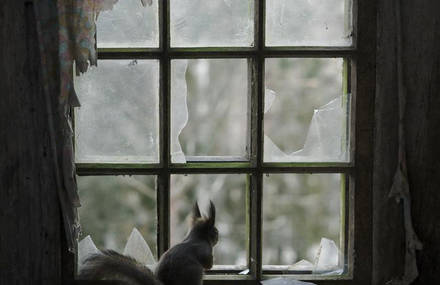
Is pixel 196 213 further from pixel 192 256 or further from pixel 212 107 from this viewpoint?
pixel 212 107

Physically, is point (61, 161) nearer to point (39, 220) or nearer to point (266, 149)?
point (39, 220)

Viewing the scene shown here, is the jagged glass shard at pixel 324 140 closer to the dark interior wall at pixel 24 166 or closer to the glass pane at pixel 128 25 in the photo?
the glass pane at pixel 128 25

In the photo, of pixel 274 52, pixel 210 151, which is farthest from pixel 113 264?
pixel 210 151

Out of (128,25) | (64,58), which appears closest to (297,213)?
(128,25)

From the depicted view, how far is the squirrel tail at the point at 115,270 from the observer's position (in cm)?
133

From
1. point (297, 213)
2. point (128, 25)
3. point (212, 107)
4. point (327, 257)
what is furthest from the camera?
point (297, 213)

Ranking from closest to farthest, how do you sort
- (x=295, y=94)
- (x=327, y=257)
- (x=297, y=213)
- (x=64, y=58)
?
(x=64, y=58)
(x=327, y=257)
(x=295, y=94)
(x=297, y=213)

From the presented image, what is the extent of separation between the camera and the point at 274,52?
1333 millimetres

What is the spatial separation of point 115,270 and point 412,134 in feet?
2.35

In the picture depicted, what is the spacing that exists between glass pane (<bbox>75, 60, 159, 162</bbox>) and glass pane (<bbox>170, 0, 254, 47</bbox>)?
10 cm

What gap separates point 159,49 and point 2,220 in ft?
1.66

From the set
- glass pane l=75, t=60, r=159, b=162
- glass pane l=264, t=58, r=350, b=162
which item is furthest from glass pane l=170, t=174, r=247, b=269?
glass pane l=75, t=60, r=159, b=162

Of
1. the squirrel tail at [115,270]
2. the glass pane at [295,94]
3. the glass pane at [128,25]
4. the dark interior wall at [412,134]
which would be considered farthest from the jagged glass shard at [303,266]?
the glass pane at [295,94]

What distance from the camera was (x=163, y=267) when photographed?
4.46 feet
